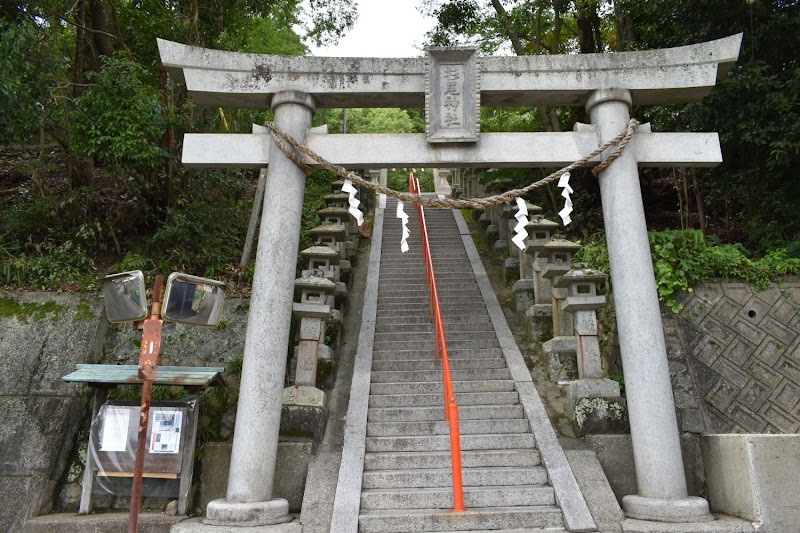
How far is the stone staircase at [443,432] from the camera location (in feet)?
16.1

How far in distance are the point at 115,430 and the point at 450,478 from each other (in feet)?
11.4

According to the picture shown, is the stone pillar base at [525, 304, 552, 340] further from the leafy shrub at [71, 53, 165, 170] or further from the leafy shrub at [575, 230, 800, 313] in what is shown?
the leafy shrub at [71, 53, 165, 170]

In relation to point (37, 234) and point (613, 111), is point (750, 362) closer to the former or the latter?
point (613, 111)

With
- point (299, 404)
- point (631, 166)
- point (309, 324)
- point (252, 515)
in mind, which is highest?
point (631, 166)

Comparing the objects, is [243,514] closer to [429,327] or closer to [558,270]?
[429,327]

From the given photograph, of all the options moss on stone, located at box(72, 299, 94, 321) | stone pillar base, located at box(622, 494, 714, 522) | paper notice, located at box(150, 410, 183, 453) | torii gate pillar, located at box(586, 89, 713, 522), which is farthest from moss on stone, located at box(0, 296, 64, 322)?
stone pillar base, located at box(622, 494, 714, 522)

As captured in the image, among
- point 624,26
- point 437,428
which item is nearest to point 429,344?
point 437,428

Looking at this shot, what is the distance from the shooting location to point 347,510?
4.89 meters

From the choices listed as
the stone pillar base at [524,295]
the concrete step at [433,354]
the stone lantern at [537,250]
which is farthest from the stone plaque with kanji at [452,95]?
the stone pillar base at [524,295]

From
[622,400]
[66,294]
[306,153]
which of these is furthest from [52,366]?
[622,400]

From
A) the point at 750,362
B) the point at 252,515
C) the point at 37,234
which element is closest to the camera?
the point at 252,515

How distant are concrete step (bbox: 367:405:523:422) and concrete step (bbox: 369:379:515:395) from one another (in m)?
0.35

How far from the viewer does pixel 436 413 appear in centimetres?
634

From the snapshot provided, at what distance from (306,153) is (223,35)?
16.0 ft
